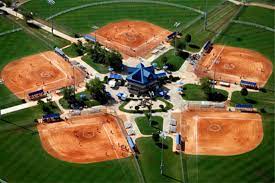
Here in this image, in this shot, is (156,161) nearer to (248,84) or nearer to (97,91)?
(97,91)

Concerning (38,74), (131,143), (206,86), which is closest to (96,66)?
(38,74)

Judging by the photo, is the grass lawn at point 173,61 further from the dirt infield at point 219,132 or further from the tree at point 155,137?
the tree at point 155,137

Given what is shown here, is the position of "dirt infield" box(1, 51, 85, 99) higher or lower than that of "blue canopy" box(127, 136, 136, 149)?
higher

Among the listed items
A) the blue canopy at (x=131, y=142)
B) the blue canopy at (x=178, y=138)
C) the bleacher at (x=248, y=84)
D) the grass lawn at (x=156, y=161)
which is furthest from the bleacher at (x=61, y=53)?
the bleacher at (x=248, y=84)

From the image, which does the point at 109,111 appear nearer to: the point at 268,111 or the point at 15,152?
the point at 15,152

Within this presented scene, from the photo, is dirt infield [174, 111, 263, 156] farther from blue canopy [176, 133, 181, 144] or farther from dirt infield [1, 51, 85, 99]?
dirt infield [1, 51, 85, 99]

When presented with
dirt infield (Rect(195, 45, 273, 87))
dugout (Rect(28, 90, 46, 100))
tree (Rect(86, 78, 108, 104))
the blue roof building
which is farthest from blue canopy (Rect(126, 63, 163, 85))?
dugout (Rect(28, 90, 46, 100))

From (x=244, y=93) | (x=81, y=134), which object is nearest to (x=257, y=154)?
(x=244, y=93)
